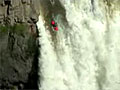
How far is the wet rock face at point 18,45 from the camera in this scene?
38.0 ft

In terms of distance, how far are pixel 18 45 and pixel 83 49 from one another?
2159 mm

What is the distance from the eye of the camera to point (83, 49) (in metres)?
12.1

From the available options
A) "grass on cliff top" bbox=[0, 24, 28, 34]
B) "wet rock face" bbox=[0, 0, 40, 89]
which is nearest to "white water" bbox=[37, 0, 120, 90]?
"wet rock face" bbox=[0, 0, 40, 89]

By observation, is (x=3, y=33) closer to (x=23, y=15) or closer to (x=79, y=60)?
(x=23, y=15)

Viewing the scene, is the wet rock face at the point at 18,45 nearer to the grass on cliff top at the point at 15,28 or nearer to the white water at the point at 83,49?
Result: the grass on cliff top at the point at 15,28

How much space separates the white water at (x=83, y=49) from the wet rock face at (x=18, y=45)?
0.30m

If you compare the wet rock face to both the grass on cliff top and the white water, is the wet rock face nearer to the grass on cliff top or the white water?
the grass on cliff top

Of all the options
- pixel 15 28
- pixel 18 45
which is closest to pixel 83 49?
pixel 18 45

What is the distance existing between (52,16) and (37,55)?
142 cm

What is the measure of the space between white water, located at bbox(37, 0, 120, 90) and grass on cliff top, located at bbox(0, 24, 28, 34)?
1.76 ft

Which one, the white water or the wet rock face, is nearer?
the wet rock face

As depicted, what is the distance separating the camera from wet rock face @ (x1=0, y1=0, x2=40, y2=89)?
11.6 metres

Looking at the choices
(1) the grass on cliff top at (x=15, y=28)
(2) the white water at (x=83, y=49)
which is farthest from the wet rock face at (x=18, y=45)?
(2) the white water at (x=83, y=49)

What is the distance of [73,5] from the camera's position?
12336mm
